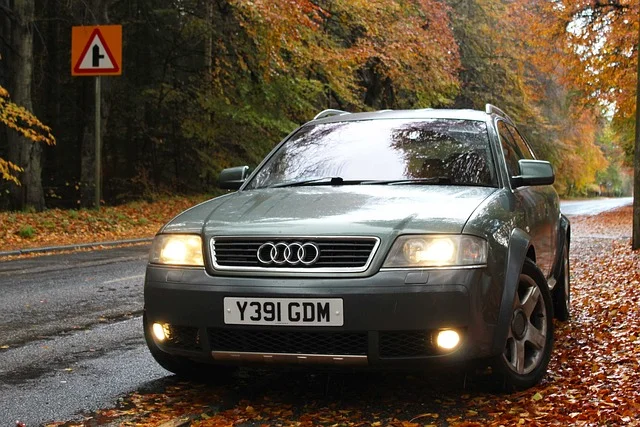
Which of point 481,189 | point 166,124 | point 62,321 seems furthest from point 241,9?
point 481,189

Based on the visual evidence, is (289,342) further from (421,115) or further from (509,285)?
(421,115)

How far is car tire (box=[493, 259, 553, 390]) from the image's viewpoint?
4559 mm

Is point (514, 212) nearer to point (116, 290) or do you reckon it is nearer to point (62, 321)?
point (62, 321)

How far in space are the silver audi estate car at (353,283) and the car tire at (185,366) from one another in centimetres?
1

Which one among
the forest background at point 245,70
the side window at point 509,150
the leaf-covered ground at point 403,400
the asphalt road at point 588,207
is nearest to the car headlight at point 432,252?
the leaf-covered ground at point 403,400

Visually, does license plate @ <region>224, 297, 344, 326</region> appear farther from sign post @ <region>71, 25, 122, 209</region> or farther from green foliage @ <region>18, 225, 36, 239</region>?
sign post @ <region>71, 25, 122, 209</region>

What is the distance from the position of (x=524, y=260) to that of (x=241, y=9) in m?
18.0

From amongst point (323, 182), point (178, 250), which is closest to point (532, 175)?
point (323, 182)

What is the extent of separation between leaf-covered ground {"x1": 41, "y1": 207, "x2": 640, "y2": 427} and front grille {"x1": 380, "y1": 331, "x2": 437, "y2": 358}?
33 cm

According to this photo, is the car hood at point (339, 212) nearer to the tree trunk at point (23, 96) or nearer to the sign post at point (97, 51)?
the sign post at point (97, 51)

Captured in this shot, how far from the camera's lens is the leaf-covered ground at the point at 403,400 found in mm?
4207

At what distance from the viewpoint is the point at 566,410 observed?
14.1ft

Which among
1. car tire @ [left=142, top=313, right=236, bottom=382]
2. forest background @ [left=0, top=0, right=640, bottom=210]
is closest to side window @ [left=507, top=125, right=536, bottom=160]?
car tire @ [left=142, top=313, right=236, bottom=382]

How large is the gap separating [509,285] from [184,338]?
5.59 feet
